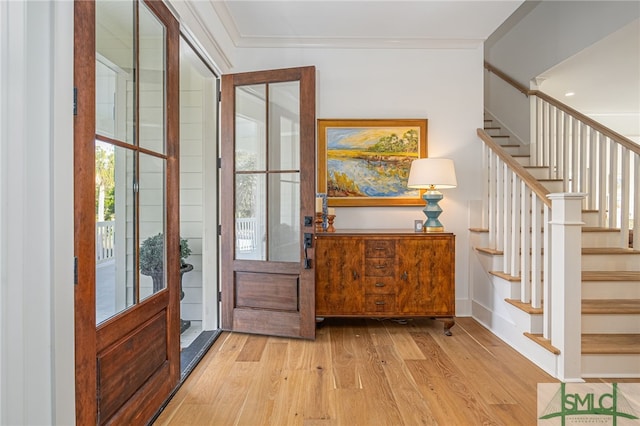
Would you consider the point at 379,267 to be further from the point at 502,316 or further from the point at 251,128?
the point at 251,128

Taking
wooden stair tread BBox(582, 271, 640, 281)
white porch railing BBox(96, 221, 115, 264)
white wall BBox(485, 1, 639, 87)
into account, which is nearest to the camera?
white porch railing BBox(96, 221, 115, 264)

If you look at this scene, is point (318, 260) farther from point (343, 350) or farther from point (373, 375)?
point (373, 375)

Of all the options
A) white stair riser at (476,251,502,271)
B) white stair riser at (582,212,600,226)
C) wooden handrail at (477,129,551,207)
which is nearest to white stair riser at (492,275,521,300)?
white stair riser at (476,251,502,271)

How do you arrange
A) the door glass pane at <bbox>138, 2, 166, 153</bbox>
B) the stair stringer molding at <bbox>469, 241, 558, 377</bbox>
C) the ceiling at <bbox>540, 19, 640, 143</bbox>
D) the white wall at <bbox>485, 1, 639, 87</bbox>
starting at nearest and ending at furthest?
the door glass pane at <bbox>138, 2, 166, 153</bbox> < the stair stringer molding at <bbox>469, 241, 558, 377</bbox> < the white wall at <bbox>485, 1, 639, 87</bbox> < the ceiling at <bbox>540, 19, 640, 143</bbox>

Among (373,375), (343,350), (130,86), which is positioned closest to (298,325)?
(343,350)

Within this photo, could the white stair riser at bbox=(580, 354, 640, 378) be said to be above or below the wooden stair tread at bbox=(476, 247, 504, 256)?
below

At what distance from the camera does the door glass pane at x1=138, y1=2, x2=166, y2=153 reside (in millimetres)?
1899

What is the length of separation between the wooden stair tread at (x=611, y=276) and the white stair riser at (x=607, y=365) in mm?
648

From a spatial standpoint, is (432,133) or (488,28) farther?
(432,133)

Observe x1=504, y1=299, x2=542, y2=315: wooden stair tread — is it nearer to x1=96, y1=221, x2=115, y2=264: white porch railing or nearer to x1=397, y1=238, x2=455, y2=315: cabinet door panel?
x1=397, y1=238, x2=455, y2=315: cabinet door panel

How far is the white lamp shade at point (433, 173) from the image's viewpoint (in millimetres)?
3242

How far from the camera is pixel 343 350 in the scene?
113 inches

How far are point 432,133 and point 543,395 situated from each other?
2.42 m

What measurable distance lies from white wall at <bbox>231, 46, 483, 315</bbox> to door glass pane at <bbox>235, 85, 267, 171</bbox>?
0.62m
